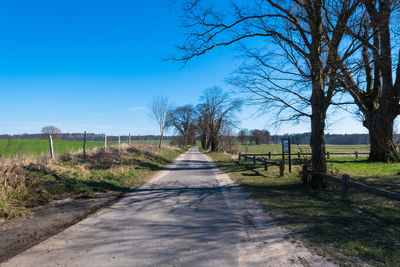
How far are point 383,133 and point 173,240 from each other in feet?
64.8

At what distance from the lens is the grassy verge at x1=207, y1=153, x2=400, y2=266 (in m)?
3.37

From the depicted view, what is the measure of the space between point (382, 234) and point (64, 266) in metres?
5.25

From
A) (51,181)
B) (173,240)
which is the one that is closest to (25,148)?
(51,181)

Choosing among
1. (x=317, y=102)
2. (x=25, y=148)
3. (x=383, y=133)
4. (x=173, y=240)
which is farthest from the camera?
(x=25, y=148)

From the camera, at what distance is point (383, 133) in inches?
672

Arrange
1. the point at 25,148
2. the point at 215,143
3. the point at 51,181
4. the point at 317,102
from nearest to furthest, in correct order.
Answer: the point at 51,181
the point at 317,102
the point at 25,148
the point at 215,143

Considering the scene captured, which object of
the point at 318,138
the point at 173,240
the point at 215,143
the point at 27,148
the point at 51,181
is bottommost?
the point at 173,240

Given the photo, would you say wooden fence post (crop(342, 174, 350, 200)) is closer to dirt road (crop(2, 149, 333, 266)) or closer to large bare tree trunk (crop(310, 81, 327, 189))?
large bare tree trunk (crop(310, 81, 327, 189))

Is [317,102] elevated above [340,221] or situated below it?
above

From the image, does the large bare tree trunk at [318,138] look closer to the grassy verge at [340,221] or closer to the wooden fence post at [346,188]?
the grassy verge at [340,221]

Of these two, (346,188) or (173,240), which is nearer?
(173,240)

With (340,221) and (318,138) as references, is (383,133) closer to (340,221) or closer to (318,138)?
(318,138)

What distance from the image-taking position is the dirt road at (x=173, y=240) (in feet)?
10.4

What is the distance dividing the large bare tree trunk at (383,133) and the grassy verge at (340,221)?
1132cm
